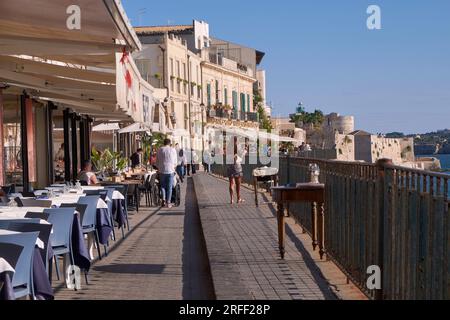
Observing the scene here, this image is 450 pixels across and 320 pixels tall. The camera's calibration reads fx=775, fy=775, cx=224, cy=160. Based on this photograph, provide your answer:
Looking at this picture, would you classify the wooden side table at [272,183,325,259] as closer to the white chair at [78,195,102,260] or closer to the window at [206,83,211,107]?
the white chair at [78,195,102,260]

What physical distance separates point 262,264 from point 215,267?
2.54 ft

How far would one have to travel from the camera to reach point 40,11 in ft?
24.9

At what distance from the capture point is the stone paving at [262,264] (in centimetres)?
750

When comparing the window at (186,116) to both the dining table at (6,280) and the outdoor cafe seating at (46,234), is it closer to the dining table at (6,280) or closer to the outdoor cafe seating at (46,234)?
the outdoor cafe seating at (46,234)

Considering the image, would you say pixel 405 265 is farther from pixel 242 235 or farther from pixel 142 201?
pixel 142 201

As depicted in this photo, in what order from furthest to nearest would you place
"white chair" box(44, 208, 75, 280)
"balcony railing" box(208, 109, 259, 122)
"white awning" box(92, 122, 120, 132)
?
"balcony railing" box(208, 109, 259, 122), "white awning" box(92, 122, 120, 132), "white chair" box(44, 208, 75, 280)

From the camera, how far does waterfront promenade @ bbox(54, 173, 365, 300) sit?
780cm

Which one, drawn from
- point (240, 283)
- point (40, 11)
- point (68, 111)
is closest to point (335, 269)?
point (240, 283)

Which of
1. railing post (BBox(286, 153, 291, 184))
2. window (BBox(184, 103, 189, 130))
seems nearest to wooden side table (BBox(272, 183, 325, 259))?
railing post (BBox(286, 153, 291, 184))

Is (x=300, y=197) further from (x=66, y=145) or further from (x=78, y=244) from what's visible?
(x=66, y=145)

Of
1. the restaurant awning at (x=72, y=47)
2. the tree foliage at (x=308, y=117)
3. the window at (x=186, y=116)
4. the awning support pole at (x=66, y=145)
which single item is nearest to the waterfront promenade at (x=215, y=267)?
the restaurant awning at (x=72, y=47)

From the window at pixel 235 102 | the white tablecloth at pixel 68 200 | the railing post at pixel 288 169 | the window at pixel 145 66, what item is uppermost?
the window at pixel 145 66

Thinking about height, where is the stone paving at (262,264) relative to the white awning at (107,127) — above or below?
below

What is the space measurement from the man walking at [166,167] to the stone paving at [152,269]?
13.5 ft
